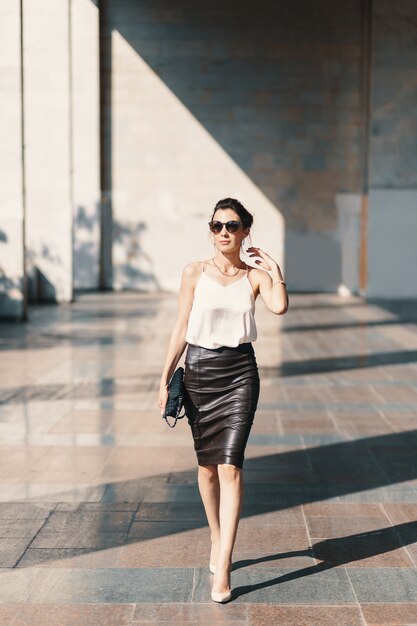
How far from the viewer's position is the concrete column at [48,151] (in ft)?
71.4

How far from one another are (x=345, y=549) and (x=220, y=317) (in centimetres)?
151

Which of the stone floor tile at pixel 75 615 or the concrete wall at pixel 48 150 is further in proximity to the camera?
the concrete wall at pixel 48 150

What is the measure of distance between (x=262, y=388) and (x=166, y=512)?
15.6ft

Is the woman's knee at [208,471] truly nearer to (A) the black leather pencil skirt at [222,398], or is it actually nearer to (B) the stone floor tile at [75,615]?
(A) the black leather pencil skirt at [222,398]

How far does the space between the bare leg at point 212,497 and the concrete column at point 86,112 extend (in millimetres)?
21200

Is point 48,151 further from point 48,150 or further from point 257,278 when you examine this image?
point 257,278

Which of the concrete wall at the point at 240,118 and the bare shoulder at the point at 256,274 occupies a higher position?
the concrete wall at the point at 240,118

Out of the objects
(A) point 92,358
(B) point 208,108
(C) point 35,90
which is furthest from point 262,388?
(B) point 208,108

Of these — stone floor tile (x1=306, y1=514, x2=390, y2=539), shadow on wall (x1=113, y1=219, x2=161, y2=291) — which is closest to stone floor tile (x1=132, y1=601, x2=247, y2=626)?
stone floor tile (x1=306, y1=514, x2=390, y2=539)

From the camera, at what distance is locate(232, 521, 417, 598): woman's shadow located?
15.7 feet

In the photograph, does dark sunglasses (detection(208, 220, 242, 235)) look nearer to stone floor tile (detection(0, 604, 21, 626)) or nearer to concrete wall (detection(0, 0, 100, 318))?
stone floor tile (detection(0, 604, 21, 626))

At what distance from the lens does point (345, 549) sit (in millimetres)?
5168

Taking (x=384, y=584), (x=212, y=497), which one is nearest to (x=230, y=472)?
(x=212, y=497)

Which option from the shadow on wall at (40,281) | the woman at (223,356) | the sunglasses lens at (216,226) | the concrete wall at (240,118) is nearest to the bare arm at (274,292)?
the woman at (223,356)
